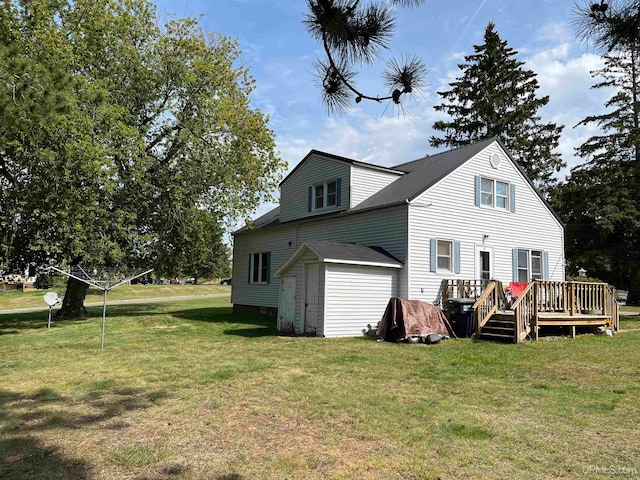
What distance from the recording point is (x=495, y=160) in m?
17.1

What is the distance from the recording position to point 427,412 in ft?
17.7

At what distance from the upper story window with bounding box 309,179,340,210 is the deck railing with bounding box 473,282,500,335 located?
6571 millimetres

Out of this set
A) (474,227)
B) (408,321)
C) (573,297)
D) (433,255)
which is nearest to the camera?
(408,321)

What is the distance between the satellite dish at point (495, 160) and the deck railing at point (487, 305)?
5.90 m

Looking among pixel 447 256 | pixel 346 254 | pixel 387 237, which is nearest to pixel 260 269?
pixel 387 237

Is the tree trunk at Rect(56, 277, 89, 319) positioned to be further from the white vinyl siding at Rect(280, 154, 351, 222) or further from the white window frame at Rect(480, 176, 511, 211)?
the white window frame at Rect(480, 176, 511, 211)

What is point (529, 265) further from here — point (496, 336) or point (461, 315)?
point (496, 336)

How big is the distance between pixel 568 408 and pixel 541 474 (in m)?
2.37

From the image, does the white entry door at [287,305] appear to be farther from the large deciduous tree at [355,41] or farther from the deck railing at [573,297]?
the large deciduous tree at [355,41]

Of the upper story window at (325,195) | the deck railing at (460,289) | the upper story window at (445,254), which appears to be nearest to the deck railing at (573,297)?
the deck railing at (460,289)

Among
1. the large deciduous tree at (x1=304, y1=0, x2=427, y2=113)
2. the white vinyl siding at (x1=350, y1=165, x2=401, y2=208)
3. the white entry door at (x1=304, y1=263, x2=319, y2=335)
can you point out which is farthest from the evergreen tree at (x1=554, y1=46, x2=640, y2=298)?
the large deciduous tree at (x1=304, y1=0, x2=427, y2=113)

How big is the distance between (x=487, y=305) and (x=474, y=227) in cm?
382

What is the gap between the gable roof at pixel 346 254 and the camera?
1264 cm

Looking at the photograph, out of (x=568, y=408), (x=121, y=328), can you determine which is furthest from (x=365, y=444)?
(x=121, y=328)
